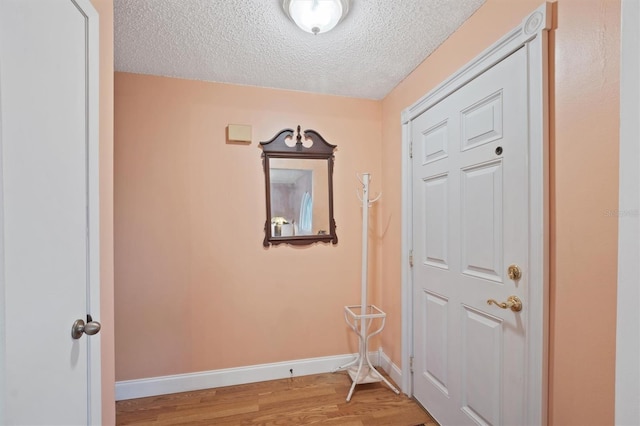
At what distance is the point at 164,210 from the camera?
80.3 inches

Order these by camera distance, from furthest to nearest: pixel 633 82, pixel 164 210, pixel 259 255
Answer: pixel 259 255 → pixel 164 210 → pixel 633 82

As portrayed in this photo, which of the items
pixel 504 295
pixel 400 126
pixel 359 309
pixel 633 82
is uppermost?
pixel 400 126

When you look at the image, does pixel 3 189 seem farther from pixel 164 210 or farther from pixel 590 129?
pixel 590 129

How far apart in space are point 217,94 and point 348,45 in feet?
3.48

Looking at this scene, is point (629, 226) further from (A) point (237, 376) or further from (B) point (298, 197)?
(A) point (237, 376)

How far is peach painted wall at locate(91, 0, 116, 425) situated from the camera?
1.09 meters

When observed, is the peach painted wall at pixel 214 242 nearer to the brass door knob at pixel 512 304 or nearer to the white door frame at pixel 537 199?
the brass door knob at pixel 512 304

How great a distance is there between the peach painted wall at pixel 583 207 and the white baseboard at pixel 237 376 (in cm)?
131

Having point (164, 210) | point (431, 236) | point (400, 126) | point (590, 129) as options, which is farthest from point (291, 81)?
point (590, 129)

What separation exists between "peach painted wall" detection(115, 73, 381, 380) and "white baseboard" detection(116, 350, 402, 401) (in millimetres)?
49

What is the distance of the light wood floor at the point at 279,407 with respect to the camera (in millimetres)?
1757

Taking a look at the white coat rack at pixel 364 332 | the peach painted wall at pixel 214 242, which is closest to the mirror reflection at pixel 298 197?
the peach painted wall at pixel 214 242

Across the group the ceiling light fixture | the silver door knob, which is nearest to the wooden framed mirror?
the ceiling light fixture

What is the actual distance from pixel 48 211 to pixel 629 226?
1322 millimetres
